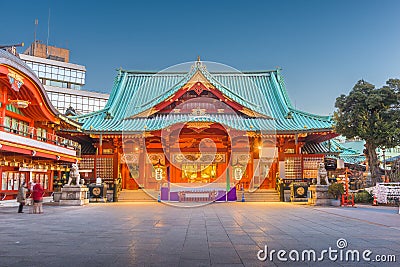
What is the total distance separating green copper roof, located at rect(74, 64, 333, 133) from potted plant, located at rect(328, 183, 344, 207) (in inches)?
226

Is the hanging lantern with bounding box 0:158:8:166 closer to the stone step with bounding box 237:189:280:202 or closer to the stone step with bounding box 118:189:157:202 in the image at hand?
the stone step with bounding box 118:189:157:202

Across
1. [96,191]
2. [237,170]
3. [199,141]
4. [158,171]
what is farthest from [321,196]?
[96,191]

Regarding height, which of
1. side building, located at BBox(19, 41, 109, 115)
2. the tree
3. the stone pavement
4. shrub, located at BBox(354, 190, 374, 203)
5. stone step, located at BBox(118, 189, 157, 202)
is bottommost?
stone step, located at BBox(118, 189, 157, 202)

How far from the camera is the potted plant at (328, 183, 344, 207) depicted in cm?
2209

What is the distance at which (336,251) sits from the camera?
7.89m

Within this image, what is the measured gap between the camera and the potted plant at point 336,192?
22.1 metres

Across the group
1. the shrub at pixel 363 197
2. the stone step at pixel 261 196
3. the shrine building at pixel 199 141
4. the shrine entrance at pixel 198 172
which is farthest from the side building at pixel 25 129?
the shrub at pixel 363 197

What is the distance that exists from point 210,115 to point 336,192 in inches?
450

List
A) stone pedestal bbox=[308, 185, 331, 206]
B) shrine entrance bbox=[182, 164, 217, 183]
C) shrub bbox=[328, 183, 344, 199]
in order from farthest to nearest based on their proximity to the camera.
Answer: shrine entrance bbox=[182, 164, 217, 183] → stone pedestal bbox=[308, 185, 331, 206] → shrub bbox=[328, 183, 344, 199]

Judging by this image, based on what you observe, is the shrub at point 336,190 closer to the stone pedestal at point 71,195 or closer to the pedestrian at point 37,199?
the stone pedestal at point 71,195

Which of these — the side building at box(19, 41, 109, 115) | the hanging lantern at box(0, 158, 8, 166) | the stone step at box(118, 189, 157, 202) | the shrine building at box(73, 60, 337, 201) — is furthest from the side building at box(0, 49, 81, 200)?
the side building at box(19, 41, 109, 115)

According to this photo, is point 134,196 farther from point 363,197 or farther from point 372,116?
point 372,116

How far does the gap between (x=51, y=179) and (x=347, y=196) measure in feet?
77.6

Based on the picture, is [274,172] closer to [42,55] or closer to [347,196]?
[347,196]
